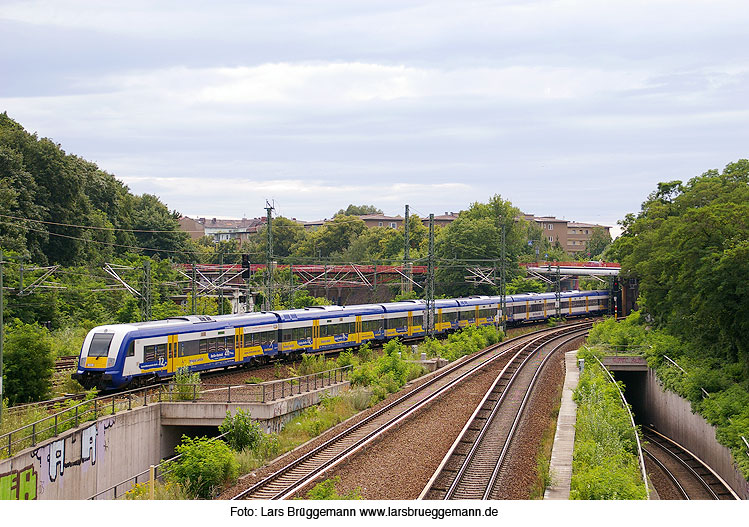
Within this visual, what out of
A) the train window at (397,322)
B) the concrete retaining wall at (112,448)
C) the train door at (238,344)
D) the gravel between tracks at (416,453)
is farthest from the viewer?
the train window at (397,322)

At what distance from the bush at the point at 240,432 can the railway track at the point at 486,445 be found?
235 inches

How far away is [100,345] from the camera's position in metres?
27.7

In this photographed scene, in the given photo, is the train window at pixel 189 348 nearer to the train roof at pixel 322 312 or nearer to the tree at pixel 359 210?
the train roof at pixel 322 312

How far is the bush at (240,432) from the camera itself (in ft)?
73.8

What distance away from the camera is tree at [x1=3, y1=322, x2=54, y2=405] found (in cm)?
2453

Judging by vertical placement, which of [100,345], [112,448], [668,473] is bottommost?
[668,473]

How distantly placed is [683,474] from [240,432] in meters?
15.9

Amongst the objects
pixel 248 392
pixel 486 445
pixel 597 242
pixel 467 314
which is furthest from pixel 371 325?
pixel 597 242

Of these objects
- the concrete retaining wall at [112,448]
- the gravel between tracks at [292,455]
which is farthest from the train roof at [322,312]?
the gravel between tracks at [292,455]

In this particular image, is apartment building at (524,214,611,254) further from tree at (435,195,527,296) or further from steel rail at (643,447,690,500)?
steel rail at (643,447,690,500)

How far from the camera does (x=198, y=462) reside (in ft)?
60.8

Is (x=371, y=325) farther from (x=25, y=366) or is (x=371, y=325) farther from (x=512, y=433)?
(x=512, y=433)

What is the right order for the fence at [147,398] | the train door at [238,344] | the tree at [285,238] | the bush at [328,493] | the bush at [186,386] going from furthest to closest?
1. the tree at [285,238]
2. the train door at [238,344]
3. the bush at [186,386]
4. the fence at [147,398]
5. the bush at [328,493]

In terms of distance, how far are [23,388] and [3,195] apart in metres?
26.5
